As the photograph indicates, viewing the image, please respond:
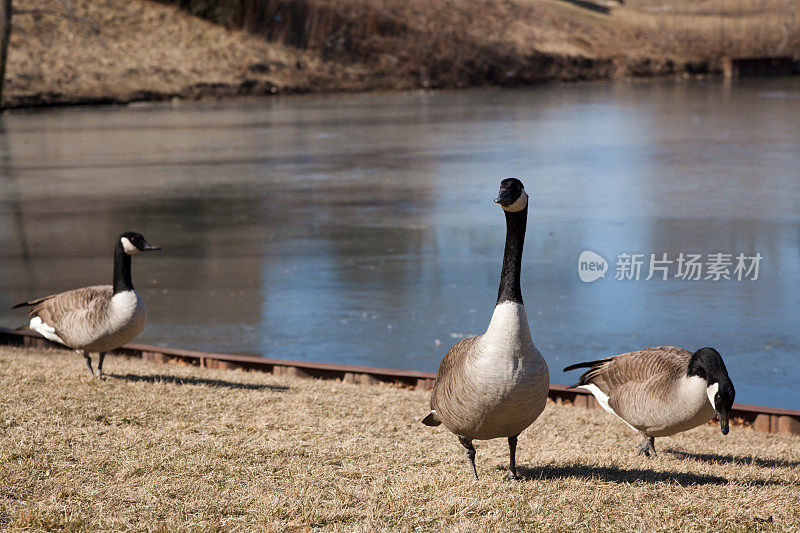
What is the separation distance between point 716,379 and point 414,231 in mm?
8617

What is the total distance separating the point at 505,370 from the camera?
3.99m

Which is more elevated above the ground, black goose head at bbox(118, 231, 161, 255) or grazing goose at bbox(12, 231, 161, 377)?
black goose head at bbox(118, 231, 161, 255)

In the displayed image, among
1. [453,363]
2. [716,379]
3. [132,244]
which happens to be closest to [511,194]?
[453,363]

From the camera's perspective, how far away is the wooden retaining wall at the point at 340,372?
642 cm

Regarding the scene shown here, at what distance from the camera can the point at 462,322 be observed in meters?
8.92

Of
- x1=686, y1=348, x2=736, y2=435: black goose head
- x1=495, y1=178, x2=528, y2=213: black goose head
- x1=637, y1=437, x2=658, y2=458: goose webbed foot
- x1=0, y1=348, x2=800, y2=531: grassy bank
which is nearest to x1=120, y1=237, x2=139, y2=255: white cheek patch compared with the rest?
x1=0, y1=348, x2=800, y2=531: grassy bank

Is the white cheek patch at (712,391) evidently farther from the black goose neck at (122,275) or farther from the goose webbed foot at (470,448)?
the black goose neck at (122,275)

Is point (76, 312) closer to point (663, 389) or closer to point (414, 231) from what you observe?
point (663, 389)

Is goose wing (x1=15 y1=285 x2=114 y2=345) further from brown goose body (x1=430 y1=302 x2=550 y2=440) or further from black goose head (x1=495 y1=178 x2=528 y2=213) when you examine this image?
black goose head (x1=495 y1=178 x2=528 y2=213)

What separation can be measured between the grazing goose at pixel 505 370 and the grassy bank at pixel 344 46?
34.4m

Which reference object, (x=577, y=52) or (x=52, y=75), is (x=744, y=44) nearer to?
(x=577, y=52)

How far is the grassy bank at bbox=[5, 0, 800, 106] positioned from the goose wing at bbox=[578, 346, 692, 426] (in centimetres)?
3381

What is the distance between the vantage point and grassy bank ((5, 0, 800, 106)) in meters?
42.2

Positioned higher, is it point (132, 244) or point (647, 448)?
point (132, 244)
